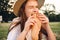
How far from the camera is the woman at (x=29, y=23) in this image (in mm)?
2475

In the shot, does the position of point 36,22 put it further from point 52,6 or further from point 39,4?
point 52,6

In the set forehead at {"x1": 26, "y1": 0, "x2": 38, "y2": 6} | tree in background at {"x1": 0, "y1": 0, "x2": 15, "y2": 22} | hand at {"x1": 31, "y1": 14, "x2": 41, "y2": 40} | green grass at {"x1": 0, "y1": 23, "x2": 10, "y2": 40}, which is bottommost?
green grass at {"x1": 0, "y1": 23, "x2": 10, "y2": 40}

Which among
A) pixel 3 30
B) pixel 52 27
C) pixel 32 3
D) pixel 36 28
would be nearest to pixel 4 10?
pixel 3 30

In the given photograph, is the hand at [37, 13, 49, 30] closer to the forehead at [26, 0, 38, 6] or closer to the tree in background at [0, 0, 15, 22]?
the forehead at [26, 0, 38, 6]

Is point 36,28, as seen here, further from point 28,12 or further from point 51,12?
point 51,12

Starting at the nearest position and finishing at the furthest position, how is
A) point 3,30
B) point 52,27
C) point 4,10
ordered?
1. point 52,27
2. point 3,30
3. point 4,10

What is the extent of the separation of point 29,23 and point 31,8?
14 cm

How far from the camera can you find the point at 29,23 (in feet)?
8.14

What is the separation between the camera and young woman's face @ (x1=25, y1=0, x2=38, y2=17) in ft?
8.24

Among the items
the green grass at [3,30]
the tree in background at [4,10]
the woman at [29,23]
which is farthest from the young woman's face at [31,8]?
the tree in background at [4,10]

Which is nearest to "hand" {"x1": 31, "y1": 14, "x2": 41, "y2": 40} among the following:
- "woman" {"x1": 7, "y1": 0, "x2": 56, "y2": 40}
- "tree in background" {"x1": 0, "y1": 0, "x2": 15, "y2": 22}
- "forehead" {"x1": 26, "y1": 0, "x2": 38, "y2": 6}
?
"woman" {"x1": 7, "y1": 0, "x2": 56, "y2": 40}

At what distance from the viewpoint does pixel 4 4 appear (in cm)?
959

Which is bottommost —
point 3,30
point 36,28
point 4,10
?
point 3,30

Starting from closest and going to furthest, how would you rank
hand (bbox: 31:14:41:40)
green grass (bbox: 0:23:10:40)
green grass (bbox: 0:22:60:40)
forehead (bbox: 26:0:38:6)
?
hand (bbox: 31:14:41:40) < forehead (bbox: 26:0:38:6) < green grass (bbox: 0:23:10:40) < green grass (bbox: 0:22:60:40)
